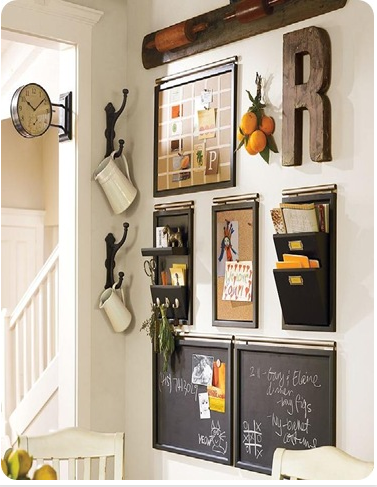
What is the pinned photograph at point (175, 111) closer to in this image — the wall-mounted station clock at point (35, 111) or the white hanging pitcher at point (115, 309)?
the wall-mounted station clock at point (35, 111)

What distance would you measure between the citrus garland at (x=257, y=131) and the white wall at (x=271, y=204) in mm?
34

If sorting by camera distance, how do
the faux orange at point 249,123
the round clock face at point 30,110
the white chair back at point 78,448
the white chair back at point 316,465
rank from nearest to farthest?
the white chair back at point 316,465, the white chair back at point 78,448, the faux orange at point 249,123, the round clock face at point 30,110

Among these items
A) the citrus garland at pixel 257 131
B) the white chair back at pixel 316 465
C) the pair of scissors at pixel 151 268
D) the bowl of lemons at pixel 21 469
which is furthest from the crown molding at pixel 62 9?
the bowl of lemons at pixel 21 469

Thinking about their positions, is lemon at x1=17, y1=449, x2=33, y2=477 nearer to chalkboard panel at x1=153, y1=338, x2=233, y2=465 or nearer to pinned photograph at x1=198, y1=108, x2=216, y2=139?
chalkboard panel at x1=153, y1=338, x2=233, y2=465

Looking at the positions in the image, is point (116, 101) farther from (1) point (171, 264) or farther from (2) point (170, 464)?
(2) point (170, 464)

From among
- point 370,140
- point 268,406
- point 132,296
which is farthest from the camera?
point 132,296

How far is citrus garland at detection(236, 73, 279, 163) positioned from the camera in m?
2.81

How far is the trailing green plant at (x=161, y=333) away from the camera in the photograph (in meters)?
3.22

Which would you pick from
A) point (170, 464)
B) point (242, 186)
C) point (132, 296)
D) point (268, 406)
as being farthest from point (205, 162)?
point (170, 464)

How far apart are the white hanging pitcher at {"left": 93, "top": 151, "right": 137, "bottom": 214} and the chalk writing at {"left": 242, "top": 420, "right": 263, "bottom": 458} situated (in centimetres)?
111

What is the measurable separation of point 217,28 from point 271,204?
0.76m

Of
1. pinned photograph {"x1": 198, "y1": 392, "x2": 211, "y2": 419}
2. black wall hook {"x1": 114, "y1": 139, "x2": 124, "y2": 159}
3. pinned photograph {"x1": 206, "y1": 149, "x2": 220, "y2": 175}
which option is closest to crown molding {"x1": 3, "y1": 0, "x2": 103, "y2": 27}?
black wall hook {"x1": 114, "y1": 139, "x2": 124, "y2": 159}

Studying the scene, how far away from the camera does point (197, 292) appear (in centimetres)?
318

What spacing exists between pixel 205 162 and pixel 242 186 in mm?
230
